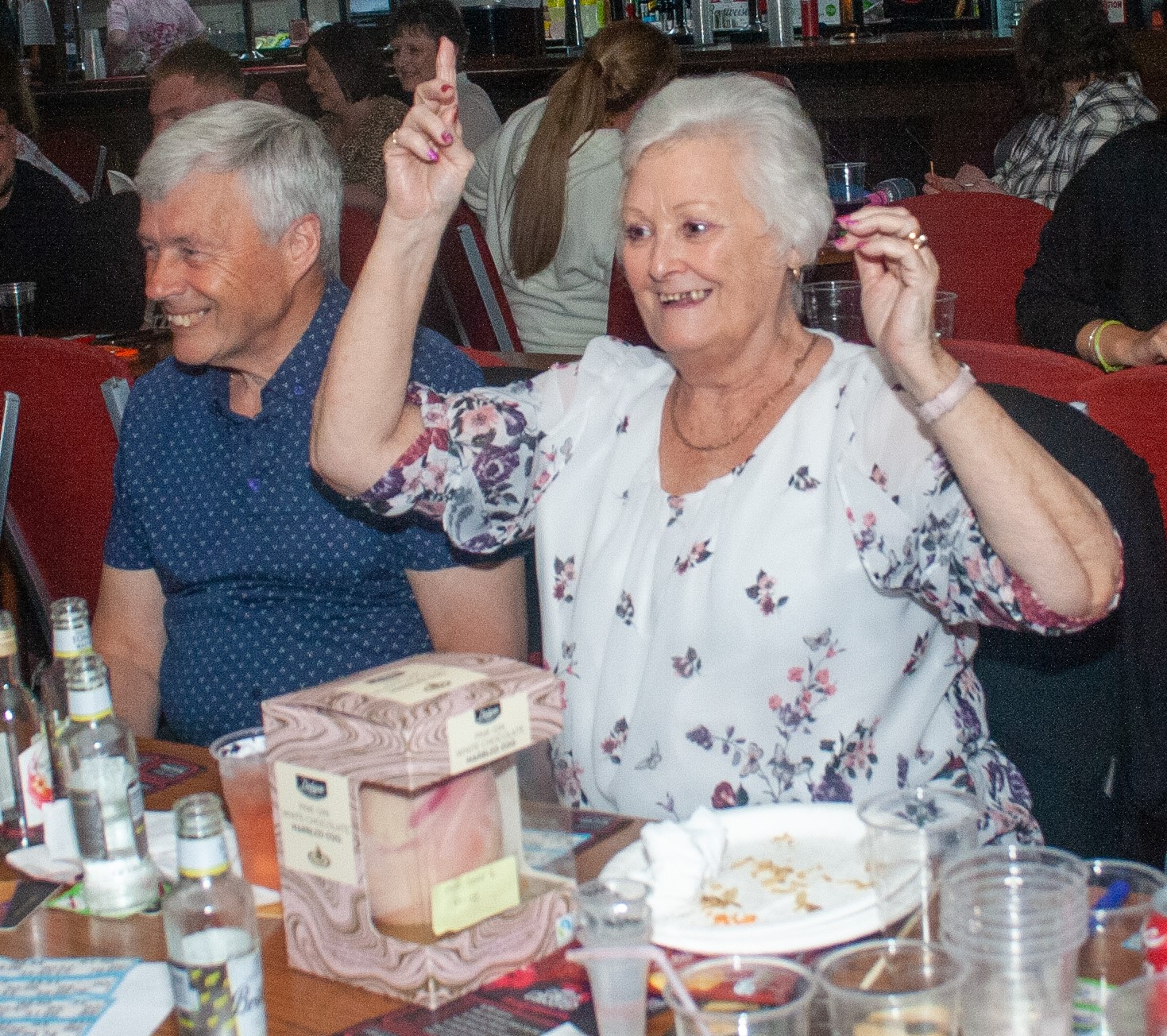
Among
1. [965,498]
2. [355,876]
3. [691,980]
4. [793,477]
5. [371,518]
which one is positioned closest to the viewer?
[691,980]

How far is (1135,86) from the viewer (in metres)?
5.11

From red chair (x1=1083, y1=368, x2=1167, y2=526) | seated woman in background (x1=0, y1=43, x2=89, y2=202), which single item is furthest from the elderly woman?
seated woman in background (x1=0, y1=43, x2=89, y2=202)

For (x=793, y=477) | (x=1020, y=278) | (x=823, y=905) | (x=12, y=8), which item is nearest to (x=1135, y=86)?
(x=1020, y=278)

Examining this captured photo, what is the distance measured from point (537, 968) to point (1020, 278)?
2977mm

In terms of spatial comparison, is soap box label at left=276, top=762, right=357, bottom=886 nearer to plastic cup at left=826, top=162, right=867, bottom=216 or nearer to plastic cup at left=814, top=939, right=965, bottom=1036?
plastic cup at left=814, top=939, right=965, bottom=1036

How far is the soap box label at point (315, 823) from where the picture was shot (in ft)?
3.83

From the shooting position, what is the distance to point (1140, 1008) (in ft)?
2.96

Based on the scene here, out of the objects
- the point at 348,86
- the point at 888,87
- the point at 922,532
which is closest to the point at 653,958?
the point at 922,532

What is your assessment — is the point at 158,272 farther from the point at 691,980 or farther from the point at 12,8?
the point at 12,8

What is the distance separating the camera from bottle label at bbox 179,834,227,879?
1065mm

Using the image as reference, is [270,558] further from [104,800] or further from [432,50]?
[432,50]

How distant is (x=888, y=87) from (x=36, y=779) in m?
6.46

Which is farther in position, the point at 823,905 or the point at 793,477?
the point at 793,477

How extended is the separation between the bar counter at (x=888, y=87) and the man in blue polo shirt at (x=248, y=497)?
201 inches
